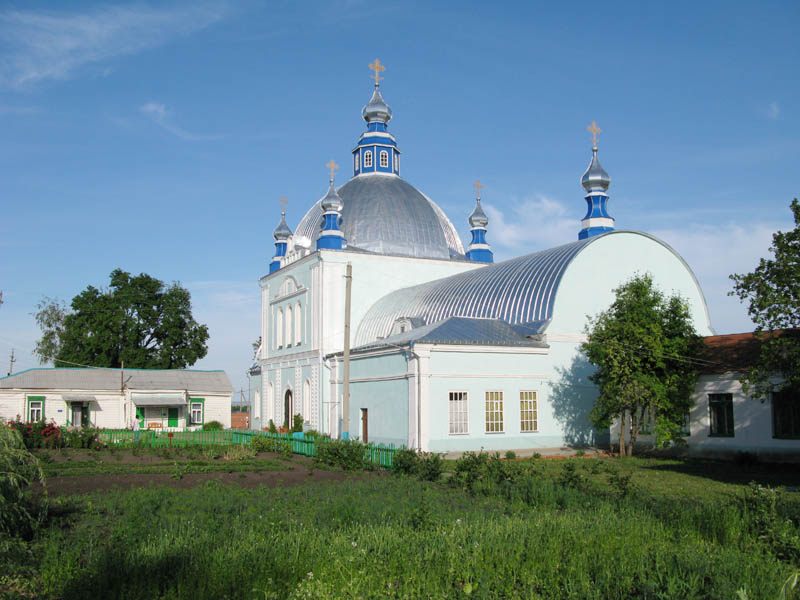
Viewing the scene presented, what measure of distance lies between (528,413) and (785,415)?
26.2 feet

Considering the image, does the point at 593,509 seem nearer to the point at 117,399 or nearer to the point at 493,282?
the point at 493,282

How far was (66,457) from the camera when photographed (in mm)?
21562

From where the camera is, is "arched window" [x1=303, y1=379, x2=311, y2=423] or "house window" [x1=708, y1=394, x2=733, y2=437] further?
"arched window" [x1=303, y1=379, x2=311, y2=423]

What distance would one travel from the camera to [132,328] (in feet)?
168

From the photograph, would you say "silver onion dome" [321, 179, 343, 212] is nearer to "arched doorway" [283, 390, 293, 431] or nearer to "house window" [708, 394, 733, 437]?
"arched doorway" [283, 390, 293, 431]

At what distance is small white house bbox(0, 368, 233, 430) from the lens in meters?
38.9

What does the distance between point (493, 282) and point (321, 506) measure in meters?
20.0

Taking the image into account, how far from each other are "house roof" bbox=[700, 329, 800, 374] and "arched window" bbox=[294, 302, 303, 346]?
789 inches

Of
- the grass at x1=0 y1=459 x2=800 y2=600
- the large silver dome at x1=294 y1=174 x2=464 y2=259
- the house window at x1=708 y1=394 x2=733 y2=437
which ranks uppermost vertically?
the large silver dome at x1=294 y1=174 x2=464 y2=259

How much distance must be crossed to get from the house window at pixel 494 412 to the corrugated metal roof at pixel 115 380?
24159mm

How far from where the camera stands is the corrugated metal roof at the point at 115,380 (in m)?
39.3

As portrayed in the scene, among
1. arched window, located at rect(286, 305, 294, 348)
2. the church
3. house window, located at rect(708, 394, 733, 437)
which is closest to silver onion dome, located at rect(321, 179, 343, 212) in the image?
the church

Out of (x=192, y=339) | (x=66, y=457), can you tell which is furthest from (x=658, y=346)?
(x=192, y=339)

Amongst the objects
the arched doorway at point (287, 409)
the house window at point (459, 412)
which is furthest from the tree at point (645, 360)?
the arched doorway at point (287, 409)
